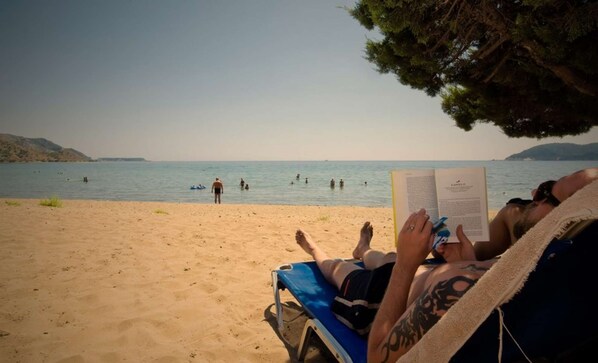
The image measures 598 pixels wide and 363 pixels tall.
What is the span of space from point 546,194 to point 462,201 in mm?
774

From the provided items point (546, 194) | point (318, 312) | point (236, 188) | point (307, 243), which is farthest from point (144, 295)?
point (236, 188)

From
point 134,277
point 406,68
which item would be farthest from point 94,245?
point 406,68

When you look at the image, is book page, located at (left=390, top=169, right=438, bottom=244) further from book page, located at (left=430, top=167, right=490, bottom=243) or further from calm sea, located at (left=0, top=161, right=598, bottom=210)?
calm sea, located at (left=0, top=161, right=598, bottom=210)

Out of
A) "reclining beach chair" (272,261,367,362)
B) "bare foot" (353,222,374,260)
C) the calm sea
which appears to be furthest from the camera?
the calm sea

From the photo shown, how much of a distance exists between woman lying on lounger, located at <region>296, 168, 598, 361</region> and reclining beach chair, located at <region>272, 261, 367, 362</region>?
0.09m

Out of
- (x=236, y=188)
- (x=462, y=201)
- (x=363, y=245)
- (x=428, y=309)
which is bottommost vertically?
(x=236, y=188)

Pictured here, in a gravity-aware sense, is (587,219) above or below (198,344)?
above

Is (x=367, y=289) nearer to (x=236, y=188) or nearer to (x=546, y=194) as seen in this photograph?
(x=546, y=194)

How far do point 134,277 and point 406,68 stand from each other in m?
5.25

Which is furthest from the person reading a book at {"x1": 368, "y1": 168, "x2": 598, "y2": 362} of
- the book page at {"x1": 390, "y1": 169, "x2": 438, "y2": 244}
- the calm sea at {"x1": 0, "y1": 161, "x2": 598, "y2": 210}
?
the calm sea at {"x1": 0, "y1": 161, "x2": 598, "y2": 210}

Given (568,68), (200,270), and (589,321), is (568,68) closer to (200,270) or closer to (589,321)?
(589,321)

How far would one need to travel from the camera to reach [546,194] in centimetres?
212

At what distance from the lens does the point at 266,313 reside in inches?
129

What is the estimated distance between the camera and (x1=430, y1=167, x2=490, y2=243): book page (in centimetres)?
189
